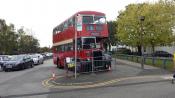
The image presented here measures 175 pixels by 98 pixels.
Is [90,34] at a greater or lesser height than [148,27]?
lesser

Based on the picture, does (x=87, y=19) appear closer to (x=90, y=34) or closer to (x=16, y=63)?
(x=90, y=34)

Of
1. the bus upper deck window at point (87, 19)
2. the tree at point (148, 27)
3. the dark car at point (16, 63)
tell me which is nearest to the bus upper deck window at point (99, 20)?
the bus upper deck window at point (87, 19)

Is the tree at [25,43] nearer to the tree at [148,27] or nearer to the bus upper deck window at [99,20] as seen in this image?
the tree at [148,27]

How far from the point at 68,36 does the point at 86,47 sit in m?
3.04

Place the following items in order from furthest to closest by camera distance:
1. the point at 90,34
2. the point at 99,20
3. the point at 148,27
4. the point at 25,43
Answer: the point at 25,43, the point at 148,27, the point at 99,20, the point at 90,34

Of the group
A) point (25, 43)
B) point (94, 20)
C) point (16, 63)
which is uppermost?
point (25, 43)

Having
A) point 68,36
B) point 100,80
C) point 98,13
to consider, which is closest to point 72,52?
point 68,36

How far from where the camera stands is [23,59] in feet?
113

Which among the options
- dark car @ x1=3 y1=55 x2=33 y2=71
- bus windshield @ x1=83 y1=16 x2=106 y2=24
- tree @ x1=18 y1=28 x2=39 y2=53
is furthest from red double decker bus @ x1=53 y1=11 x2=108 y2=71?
tree @ x1=18 y1=28 x2=39 y2=53

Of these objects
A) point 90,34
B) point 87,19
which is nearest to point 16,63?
point 87,19

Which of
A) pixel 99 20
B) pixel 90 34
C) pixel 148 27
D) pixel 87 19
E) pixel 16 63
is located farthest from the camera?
pixel 148 27

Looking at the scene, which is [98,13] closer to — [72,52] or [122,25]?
[72,52]

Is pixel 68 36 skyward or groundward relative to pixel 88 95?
skyward

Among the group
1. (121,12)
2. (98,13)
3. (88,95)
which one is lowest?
(88,95)
